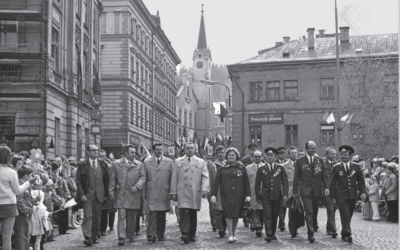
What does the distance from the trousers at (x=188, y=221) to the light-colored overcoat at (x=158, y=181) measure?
39cm

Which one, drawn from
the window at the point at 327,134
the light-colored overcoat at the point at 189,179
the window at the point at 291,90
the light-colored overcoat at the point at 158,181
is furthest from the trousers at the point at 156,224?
the window at the point at 291,90

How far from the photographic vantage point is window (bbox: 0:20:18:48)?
101 ft

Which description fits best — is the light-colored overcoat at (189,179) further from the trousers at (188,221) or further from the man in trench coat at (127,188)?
the man in trench coat at (127,188)

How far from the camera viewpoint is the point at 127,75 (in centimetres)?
5234

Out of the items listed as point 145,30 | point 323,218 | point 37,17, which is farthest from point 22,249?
point 145,30

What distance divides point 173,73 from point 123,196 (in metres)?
70.6

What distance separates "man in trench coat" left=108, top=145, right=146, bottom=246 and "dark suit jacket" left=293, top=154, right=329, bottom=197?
10.9ft

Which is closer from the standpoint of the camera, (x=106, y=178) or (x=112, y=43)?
(x=106, y=178)

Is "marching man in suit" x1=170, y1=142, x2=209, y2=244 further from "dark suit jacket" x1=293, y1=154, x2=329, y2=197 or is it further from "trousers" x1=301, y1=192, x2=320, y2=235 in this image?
"trousers" x1=301, y1=192, x2=320, y2=235

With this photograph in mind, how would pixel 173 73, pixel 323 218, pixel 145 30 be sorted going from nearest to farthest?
1. pixel 323 218
2. pixel 145 30
3. pixel 173 73

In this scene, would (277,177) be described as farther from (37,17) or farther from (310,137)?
(310,137)

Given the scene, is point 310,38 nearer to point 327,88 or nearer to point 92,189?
point 327,88

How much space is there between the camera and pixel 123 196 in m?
13.4

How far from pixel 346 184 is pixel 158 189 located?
401 centimetres
